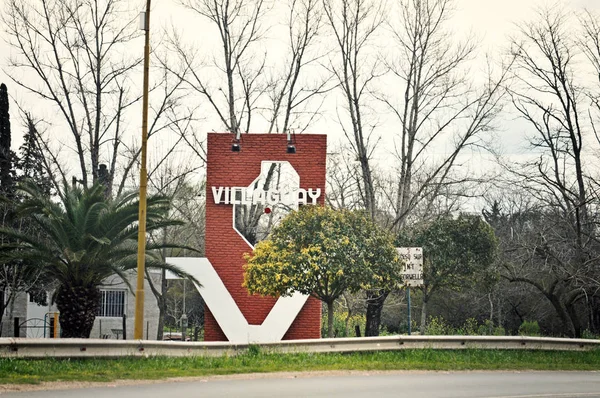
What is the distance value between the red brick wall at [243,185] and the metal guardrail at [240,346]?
5.22 meters

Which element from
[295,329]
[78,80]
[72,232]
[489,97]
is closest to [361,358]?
[295,329]

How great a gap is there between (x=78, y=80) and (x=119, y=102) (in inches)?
86.4

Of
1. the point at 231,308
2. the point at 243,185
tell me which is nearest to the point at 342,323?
the point at 231,308

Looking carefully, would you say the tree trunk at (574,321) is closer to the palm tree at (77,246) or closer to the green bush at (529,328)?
the green bush at (529,328)

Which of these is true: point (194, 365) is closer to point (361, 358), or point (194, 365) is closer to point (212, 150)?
point (361, 358)

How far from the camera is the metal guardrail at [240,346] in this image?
17.3 meters

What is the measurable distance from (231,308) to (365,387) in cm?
1167

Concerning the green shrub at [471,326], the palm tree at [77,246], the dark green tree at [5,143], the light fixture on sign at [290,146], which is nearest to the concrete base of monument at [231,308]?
the palm tree at [77,246]

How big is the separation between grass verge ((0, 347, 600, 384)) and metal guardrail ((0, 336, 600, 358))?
0.21 m

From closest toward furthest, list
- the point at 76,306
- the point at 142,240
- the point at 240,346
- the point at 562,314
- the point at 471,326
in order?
the point at 240,346, the point at 142,240, the point at 76,306, the point at 562,314, the point at 471,326

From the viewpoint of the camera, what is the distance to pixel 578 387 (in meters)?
16.8

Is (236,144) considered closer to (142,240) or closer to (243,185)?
(243,185)

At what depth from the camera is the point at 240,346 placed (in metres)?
20.5

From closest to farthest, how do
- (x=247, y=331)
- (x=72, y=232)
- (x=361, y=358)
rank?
(x=361, y=358) < (x=72, y=232) < (x=247, y=331)
